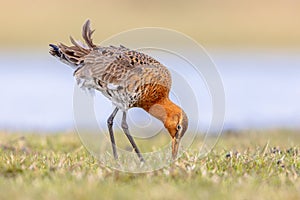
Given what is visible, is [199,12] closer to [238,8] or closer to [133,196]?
[238,8]

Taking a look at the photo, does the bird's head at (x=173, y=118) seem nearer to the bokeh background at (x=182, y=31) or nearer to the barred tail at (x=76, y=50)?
the barred tail at (x=76, y=50)

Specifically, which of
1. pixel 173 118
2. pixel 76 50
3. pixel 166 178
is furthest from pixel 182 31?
pixel 166 178

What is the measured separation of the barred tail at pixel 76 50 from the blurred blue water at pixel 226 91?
3.67 metres

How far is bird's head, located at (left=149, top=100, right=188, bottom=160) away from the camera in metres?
7.25

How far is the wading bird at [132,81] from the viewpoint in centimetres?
724

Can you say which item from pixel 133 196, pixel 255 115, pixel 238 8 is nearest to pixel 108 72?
pixel 133 196

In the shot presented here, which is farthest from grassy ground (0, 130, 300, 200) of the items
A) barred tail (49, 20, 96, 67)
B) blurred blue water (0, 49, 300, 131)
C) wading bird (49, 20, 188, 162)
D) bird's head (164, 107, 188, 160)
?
blurred blue water (0, 49, 300, 131)

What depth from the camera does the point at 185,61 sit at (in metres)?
7.59

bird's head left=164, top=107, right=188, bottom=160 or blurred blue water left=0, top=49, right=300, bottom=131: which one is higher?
blurred blue water left=0, top=49, right=300, bottom=131

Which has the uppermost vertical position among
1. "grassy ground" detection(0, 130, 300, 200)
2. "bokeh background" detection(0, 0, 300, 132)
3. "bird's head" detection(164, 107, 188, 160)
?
"bokeh background" detection(0, 0, 300, 132)

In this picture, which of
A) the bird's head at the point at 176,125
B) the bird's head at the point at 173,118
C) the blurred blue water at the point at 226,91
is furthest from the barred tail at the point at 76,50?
the blurred blue water at the point at 226,91

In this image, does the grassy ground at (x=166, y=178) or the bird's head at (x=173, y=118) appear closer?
the grassy ground at (x=166, y=178)

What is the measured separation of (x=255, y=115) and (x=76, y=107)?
6.77 m

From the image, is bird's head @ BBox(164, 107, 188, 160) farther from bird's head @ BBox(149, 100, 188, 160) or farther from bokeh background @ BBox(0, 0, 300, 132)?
bokeh background @ BBox(0, 0, 300, 132)
